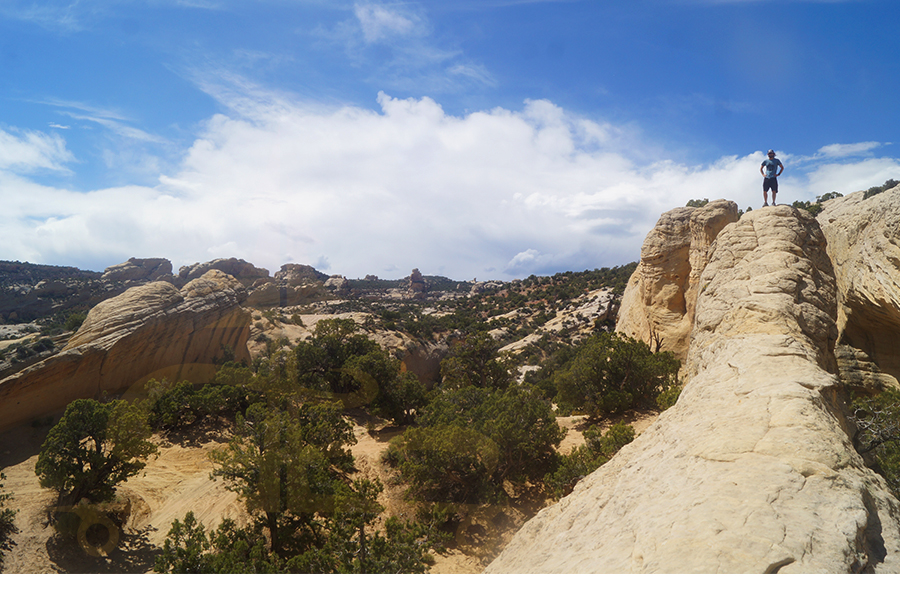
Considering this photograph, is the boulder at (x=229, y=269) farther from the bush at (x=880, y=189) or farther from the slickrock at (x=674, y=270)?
the bush at (x=880, y=189)

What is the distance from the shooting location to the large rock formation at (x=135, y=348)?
57.1ft

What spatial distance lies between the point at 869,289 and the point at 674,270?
25.5ft

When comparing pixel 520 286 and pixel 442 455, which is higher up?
pixel 520 286

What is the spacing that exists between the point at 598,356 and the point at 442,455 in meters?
9.37

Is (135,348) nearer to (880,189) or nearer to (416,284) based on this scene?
(880,189)

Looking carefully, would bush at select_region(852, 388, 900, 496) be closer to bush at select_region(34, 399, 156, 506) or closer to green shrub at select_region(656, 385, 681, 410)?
green shrub at select_region(656, 385, 681, 410)

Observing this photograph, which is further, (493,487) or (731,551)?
(493,487)

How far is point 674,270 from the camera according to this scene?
68.5ft

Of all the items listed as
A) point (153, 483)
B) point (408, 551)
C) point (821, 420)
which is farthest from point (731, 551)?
point (153, 483)

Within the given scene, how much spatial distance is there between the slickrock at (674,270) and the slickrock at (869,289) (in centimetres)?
426

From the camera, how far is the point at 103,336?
20438 mm

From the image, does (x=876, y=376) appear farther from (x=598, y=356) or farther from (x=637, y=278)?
(x=637, y=278)

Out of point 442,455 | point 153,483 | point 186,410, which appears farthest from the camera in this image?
point 186,410

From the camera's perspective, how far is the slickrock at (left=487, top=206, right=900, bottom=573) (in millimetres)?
3135
